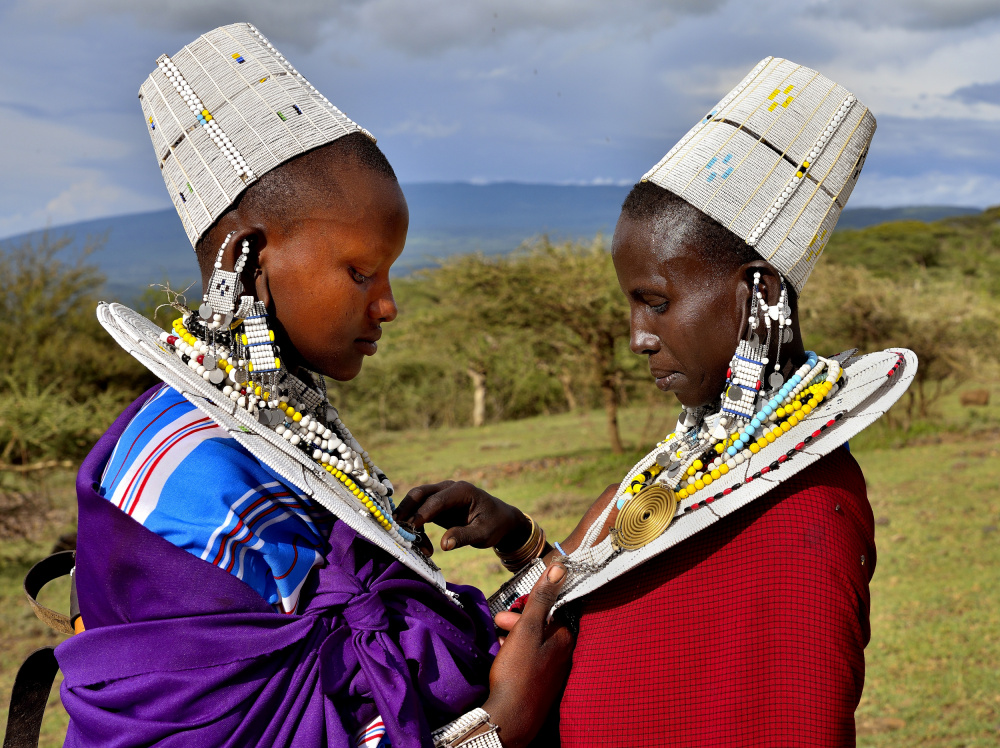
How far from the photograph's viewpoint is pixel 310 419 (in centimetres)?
193

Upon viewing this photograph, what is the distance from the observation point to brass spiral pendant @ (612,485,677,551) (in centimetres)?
185

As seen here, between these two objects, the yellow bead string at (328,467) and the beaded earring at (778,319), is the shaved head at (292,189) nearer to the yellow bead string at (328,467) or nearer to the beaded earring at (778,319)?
the yellow bead string at (328,467)

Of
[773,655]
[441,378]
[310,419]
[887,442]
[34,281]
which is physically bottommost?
[441,378]

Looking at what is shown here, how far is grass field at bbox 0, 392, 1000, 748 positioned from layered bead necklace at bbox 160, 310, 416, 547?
414 cm

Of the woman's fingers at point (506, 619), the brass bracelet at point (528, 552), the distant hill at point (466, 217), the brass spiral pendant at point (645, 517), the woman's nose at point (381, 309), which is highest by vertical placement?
the woman's nose at point (381, 309)

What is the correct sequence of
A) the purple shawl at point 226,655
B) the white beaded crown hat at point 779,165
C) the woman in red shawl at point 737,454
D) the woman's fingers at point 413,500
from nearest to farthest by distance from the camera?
the purple shawl at point 226,655 → the woman in red shawl at point 737,454 → the white beaded crown hat at point 779,165 → the woman's fingers at point 413,500

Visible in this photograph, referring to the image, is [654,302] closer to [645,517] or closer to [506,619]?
[645,517]

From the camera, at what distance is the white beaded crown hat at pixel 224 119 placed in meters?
1.87

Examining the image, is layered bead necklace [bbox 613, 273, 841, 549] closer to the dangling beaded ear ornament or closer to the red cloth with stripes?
the red cloth with stripes

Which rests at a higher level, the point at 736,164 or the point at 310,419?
the point at 736,164

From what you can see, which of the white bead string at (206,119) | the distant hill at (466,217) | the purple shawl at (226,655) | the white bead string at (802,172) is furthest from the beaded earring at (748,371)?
the distant hill at (466,217)

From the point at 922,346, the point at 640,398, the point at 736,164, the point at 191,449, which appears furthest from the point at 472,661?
the point at 640,398

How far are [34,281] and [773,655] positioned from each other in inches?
565

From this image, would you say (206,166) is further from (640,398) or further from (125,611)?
(640,398)
